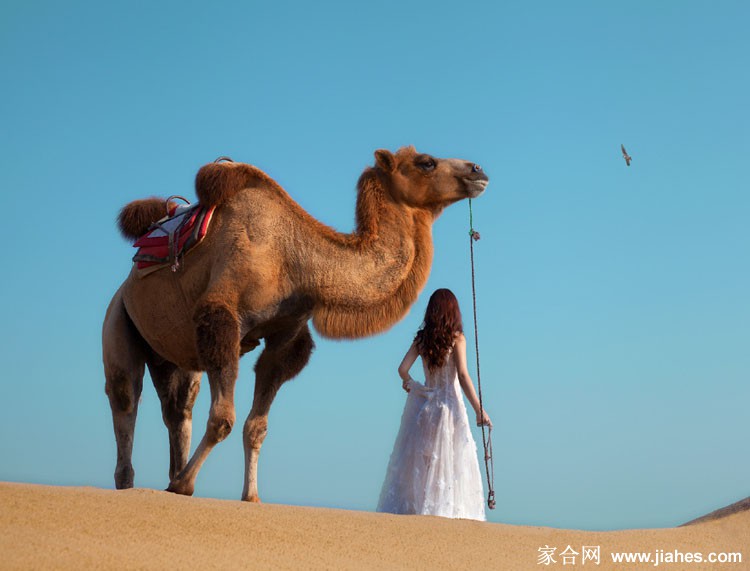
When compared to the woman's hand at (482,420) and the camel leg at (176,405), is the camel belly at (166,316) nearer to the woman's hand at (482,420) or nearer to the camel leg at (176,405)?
the camel leg at (176,405)

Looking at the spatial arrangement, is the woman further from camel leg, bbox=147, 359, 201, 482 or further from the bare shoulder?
camel leg, bbox=147, 359, 201, 482

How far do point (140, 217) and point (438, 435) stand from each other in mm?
3391

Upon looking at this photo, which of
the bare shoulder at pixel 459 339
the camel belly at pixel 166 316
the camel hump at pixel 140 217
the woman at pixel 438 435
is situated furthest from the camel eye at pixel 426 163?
the camel hump at pixel 140 217

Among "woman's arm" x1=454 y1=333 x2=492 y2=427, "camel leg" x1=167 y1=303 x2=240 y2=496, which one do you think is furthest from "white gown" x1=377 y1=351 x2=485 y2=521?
"camel leg" x1=167 y1=303 x2=240 y2=496

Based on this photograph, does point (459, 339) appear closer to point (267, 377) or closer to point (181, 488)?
point (267, 377)

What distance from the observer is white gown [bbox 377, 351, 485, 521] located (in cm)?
783

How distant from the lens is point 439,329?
791 centimetres

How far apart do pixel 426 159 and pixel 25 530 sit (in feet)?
14.2

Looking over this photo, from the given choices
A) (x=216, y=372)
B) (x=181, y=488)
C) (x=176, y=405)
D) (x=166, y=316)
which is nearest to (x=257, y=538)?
(x=181, y=488)

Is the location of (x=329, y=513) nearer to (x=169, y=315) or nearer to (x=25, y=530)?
(x=25, y=530)

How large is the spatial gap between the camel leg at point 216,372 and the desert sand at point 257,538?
3.00ft

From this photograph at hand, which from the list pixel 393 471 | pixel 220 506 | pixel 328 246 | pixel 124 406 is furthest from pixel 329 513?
pixel 124 406

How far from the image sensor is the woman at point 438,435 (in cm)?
784

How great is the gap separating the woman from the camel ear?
108 cm
